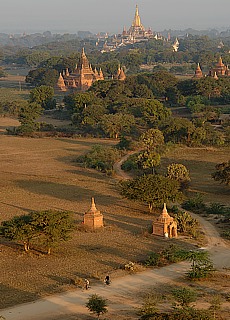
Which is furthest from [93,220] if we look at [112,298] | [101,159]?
[101,159]

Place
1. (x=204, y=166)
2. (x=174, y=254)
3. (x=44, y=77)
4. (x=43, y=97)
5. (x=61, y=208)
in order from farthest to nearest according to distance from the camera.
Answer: (x=44, y=77), (x=43, y=97), (x=204, y=166), (x=61, y=208), (x=174, y=254)

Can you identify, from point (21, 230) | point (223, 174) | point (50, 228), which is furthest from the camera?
point (223, 174)

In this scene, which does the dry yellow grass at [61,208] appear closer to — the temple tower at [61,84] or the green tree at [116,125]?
the green tree at [116,125]

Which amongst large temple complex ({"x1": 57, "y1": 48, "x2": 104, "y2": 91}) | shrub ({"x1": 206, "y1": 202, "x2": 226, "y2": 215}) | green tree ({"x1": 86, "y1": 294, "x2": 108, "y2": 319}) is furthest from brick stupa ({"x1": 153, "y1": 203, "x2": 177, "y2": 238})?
large temple complex ({"x1": 57, "y1": 48, "x2": 104, "y2": 91})

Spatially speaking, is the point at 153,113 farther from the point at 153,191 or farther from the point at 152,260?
the point at 152,260

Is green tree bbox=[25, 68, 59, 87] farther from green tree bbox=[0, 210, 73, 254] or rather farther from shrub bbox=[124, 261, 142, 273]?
shrub bbox=[124, 261, 142, 273]

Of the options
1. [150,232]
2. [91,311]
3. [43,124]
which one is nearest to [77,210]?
[150,232]

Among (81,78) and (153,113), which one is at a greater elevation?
(81,78)
